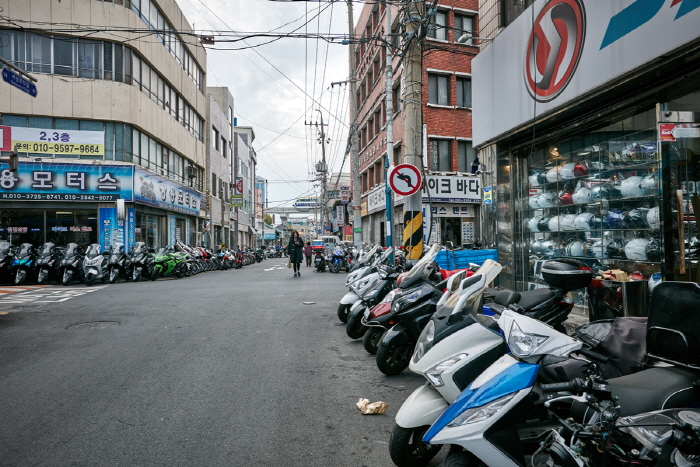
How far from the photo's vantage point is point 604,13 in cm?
553

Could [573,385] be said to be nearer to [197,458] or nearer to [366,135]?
[197,458]

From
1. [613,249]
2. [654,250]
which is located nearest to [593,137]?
[613,249]

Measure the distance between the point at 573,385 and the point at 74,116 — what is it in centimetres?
2278

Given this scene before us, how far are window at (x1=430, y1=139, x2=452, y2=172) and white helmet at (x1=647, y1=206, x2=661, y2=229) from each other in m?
14.5

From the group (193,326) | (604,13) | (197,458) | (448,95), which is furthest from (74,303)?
(448,95)

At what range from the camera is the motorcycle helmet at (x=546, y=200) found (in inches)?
307

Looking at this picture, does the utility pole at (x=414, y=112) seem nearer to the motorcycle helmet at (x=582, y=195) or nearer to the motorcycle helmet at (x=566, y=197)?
the motorcycle helmet at (x=566, y=197)

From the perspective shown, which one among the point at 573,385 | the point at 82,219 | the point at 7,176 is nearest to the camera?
the point at 573,385

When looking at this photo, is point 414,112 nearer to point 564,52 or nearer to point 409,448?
point 564,52

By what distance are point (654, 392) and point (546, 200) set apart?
6218 mm

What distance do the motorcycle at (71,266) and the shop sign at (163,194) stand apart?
650 cm

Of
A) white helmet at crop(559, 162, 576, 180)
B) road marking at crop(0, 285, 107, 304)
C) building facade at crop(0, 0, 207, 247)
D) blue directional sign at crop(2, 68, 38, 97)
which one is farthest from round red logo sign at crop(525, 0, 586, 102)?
building facade at crop(0, 0, 207, 247)

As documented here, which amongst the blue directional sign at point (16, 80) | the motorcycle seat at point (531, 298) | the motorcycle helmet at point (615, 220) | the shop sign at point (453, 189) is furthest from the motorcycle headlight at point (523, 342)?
the shop sign at point (453, 189)

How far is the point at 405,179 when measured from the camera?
8328mm
